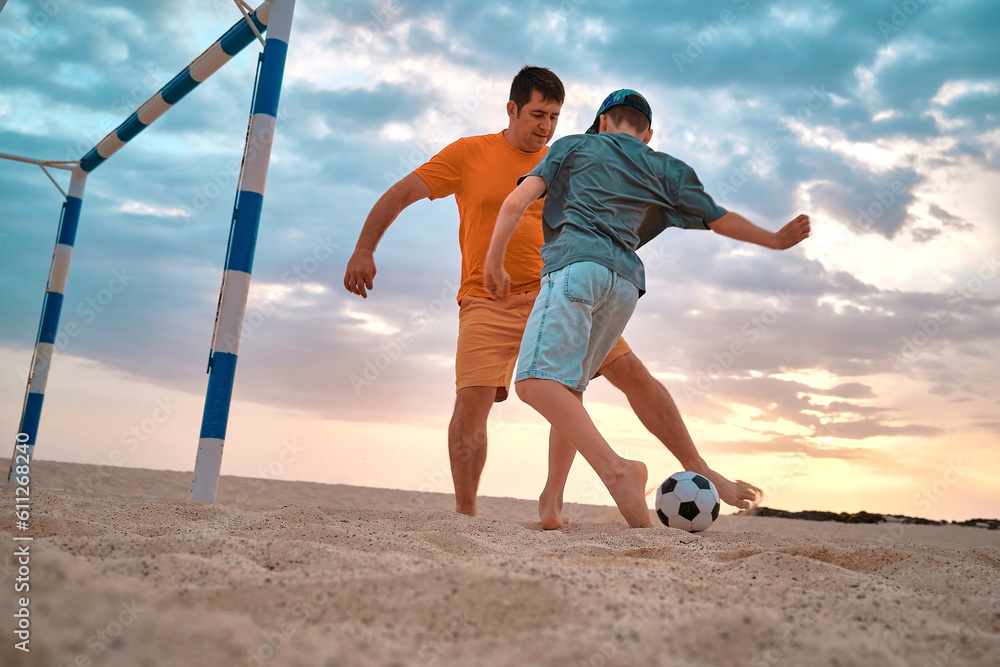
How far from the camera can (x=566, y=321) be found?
2414 mm

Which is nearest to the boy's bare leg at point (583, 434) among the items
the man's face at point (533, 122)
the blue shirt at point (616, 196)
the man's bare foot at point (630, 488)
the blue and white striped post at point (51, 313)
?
the man's bare foot at point (630, 488)

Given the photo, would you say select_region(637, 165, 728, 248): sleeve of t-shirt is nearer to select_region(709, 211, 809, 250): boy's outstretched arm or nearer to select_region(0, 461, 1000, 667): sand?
select_region(709, 211, 809, 250): boy's outstretched arm

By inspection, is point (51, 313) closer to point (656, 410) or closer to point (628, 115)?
point (656, 410)

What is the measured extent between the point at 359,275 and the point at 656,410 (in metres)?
1.59

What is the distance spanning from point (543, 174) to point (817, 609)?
1.85m

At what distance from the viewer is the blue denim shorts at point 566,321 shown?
241 cm

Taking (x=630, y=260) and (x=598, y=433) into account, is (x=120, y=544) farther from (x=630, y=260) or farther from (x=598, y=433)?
(x=630, y=260)

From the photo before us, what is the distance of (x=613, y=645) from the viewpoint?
0.96m

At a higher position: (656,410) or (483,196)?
(483,196)

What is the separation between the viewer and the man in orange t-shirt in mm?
3243

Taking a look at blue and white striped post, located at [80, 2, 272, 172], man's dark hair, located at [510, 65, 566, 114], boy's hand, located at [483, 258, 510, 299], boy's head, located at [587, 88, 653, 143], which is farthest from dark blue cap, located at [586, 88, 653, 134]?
blue and white striped post, located at [80, 2, 272, 172]

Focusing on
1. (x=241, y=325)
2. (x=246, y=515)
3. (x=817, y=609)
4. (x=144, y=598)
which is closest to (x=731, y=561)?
(x=817, y=609)

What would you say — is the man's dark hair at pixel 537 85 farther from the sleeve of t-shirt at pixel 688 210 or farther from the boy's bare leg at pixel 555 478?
the boy's bare leg at pixel 555 478

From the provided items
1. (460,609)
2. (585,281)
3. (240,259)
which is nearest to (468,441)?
(585,281)
